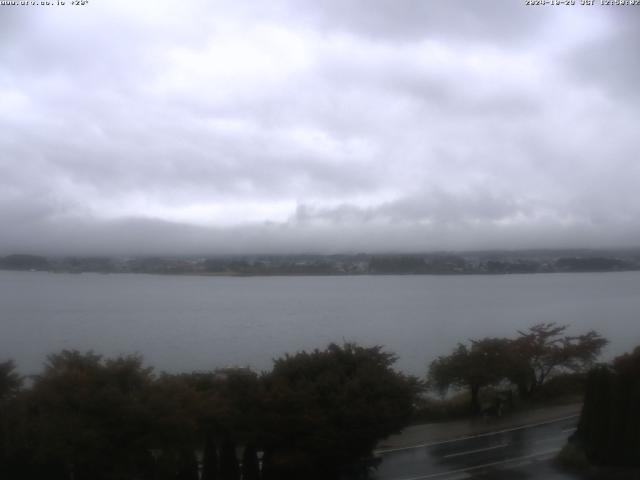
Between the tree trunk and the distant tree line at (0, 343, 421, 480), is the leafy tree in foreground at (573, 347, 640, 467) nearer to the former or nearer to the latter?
the distant tree line at (0, 343, 421, 480)

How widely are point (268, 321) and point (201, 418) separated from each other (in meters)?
35.2

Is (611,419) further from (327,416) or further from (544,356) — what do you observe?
(544,356)

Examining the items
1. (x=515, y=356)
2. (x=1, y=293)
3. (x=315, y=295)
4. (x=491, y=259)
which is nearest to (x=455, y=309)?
(x=491, y=259)

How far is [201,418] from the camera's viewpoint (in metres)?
13.4

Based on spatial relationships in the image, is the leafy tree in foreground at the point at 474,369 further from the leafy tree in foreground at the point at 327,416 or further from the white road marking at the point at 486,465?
the leafy tree in foreground at the point at 327,416

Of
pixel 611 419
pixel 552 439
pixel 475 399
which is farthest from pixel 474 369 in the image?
pixel 611 419

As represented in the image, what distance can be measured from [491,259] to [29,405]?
5373 cm

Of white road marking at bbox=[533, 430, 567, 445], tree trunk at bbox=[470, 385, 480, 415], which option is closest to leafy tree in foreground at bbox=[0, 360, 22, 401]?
white road marking at bbox=[533, 430, 567, 445]

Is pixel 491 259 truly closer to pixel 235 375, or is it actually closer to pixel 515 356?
pixel 515 356

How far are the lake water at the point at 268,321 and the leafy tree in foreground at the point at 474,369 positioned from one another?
6.17 meters

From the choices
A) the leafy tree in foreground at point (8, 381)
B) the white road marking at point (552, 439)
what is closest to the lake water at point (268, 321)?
the leafy tree in foreground at point (8, 381)

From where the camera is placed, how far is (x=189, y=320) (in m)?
48.3

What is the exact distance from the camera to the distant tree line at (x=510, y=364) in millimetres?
23688

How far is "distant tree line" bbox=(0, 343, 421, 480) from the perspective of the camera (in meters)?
11.8
